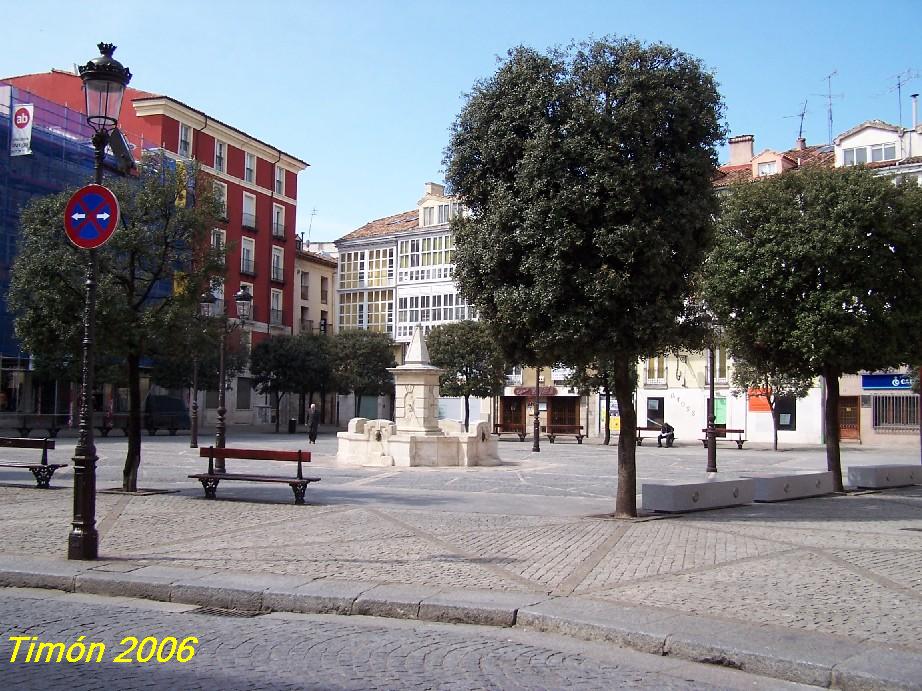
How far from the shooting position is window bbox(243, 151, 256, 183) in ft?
183

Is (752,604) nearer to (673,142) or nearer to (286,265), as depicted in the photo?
(673,142)

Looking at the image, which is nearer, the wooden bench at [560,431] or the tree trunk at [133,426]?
the tree trunk at [133,426]

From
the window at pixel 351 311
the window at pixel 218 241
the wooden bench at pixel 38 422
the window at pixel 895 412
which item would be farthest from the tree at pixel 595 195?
the window at pixel 351 311

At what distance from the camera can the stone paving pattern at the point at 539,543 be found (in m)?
7.80

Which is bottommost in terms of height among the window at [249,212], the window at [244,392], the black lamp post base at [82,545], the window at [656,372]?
the black lamp post base at [82,545]

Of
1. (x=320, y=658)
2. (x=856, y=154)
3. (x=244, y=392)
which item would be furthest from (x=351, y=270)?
(x=320, y=658)

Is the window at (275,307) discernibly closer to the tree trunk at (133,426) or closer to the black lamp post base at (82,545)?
the tree trunk at (133,426)

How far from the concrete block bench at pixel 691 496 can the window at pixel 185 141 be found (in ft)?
138

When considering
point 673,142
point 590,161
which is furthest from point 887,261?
point 590,161

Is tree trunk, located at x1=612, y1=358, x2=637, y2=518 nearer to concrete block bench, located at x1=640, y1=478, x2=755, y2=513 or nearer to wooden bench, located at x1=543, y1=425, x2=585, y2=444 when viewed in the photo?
concrete block bench, located at x1=640, y1=478, x2=755, y2=513

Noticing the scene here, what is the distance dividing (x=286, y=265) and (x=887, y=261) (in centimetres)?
4831

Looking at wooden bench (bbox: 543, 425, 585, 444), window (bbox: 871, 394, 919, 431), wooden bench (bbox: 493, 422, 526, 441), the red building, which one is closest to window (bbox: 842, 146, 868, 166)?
window (bbox: 871, 394, 919, 431)

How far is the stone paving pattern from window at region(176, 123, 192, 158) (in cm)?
3435

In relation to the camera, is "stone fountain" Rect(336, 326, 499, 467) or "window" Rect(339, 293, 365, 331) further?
A: "window" Rect(339, 293, 365, 331)
